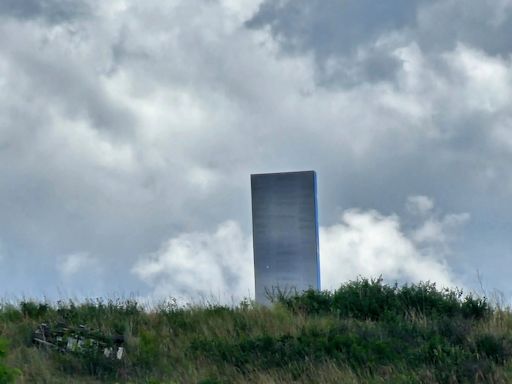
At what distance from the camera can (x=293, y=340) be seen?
12672 mm

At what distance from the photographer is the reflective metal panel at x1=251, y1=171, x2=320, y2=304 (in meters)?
17.4

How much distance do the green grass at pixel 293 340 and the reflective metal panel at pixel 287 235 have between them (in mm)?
803

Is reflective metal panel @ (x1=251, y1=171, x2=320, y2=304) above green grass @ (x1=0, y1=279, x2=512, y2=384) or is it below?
above

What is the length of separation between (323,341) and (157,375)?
2661 millimetres

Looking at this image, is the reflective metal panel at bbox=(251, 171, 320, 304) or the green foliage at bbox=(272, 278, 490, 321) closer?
the green foliage at bbox=(272, 278, 490, 321)

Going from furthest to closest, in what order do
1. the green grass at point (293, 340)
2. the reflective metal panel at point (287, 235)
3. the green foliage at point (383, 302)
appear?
1. the reflective metal panel at point (287, 235)
2. the green foliage at point (383, 302)
3. the green grass at point (293, 340)

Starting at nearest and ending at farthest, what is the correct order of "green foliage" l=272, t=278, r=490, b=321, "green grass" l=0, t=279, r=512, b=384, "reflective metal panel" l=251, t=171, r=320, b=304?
"green grass" l=0, t=279, r=512, b=384
"green foliage" l=272, t=278, r=490, b=321
"reflective metal panel" l=251, t=171, r=320, b=304

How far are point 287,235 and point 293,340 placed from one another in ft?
16.5

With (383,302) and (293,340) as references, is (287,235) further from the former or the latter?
(293,340)

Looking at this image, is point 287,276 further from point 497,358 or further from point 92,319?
point 497,358

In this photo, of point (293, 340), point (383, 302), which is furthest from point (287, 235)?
point (293, 340)

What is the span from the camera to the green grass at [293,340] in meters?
11.2

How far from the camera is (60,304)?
16984 millimetres

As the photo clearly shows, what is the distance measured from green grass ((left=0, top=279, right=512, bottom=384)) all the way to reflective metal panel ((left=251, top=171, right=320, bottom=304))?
80 centimetres
